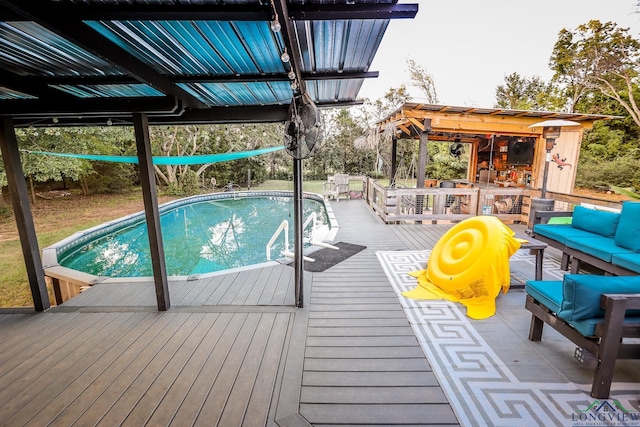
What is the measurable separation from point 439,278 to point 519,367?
4.28ft

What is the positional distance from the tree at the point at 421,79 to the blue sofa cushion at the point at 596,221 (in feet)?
48.1

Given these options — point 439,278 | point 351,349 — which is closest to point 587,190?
point 439,278

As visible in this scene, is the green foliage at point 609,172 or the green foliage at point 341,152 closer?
the green foliage at point 609,172

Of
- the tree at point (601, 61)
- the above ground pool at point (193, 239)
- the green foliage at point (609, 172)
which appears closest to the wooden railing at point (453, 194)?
the above ground pool at point (193, 239)

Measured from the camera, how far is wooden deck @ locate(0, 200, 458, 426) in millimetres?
1857

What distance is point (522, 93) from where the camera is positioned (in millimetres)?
17734

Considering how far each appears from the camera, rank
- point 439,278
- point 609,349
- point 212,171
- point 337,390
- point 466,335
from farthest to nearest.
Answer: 1. point 212,171
2. point 439,278
3. point 466,335
4. point 337,390
5. point 609,349

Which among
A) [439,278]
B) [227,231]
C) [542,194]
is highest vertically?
[542,194]

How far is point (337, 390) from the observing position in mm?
2023

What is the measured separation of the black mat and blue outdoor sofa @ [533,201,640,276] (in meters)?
2.88

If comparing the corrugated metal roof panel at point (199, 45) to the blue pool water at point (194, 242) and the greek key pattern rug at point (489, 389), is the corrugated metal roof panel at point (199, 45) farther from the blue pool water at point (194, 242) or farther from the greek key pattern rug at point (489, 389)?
the blue pool water at point (194, 242)

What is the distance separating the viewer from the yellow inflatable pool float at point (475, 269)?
3029 mm

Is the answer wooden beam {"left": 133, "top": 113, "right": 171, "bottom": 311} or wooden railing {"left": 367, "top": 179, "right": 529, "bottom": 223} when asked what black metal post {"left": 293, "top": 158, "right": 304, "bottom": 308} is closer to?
wooden beam {"left": 133, "top": 113, "right": 171, "bottom": 311}

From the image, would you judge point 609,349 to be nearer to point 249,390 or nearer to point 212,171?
point 249,390
